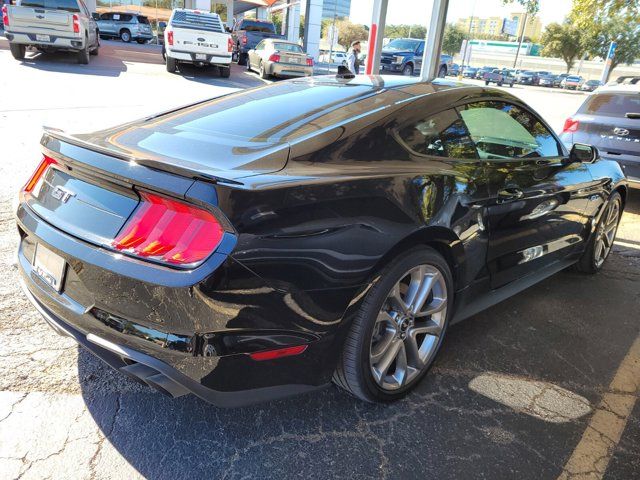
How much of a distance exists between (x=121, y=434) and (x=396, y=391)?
1296mm

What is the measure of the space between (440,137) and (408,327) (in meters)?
1.03

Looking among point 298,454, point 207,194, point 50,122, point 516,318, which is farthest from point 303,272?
point 50,122

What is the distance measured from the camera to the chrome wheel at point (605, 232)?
4395mm

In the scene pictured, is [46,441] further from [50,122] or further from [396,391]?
[50,122]

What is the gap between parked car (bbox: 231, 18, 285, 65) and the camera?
76.7 ft

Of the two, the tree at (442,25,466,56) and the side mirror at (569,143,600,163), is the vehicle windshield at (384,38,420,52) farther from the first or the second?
the tree at (442,25,466,56)

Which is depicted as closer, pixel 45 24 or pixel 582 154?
pixel 582 154

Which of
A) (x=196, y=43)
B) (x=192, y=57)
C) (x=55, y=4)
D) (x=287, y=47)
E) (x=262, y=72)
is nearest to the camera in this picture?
(x=55, y=4)

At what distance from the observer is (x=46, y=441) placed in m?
2.19

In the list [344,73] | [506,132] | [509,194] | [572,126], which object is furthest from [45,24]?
[509,194]

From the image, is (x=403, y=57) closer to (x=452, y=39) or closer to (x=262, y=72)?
(x=262, y=72)

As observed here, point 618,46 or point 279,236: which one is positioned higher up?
point 618,46

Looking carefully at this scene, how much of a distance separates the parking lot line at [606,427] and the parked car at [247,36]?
22524 millimetres

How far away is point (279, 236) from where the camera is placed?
1934 millimetres
